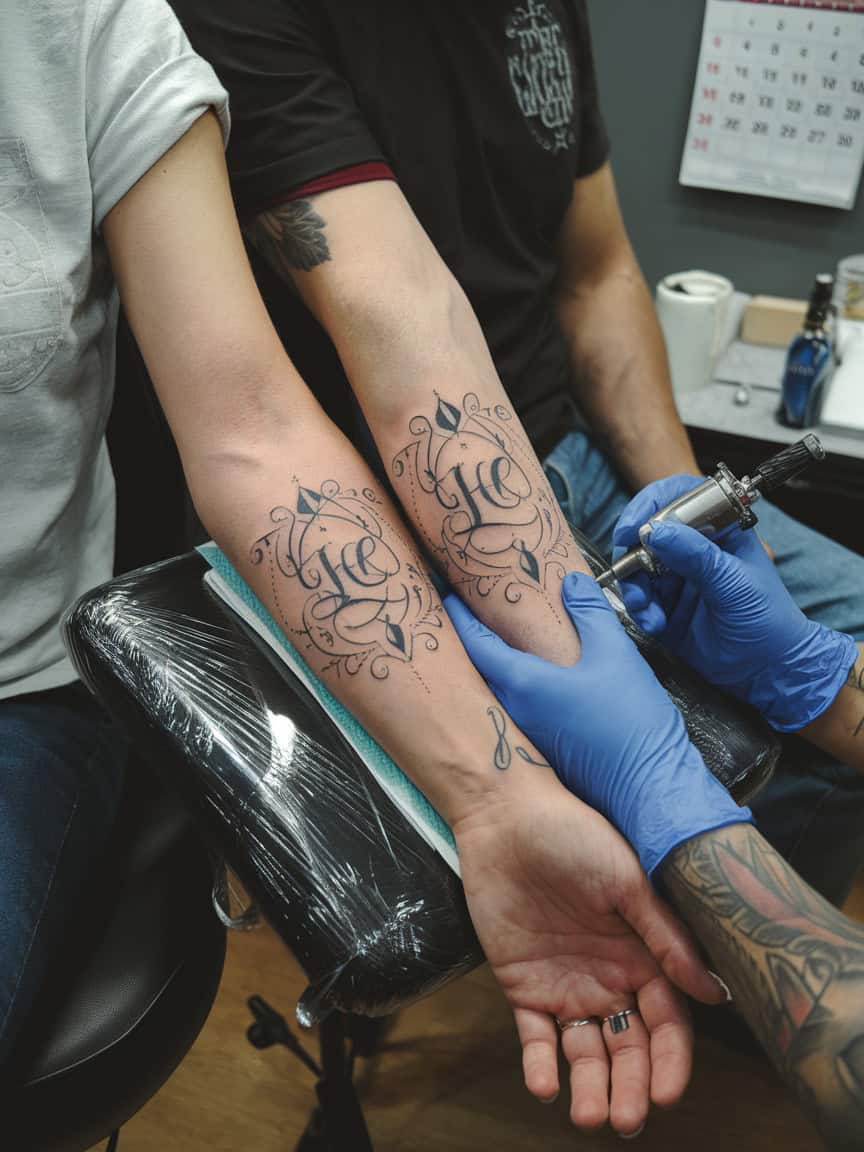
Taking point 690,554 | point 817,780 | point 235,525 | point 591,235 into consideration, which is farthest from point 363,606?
point 591,235

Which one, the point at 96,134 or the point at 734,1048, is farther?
the point at 734,1048

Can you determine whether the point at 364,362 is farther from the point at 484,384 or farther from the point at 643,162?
the point at 643,162

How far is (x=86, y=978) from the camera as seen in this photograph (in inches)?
32.8

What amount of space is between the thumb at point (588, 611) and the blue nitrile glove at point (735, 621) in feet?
0.25

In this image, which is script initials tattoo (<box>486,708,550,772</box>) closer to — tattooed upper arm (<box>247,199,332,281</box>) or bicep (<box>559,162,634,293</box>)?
tattooed upper arm (<box>247,199,332,281</box>)

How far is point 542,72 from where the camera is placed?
1.13 metres

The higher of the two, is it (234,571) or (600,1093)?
(234,571)

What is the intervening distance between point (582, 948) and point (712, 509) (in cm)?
40

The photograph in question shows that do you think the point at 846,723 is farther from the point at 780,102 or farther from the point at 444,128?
the point at 780,102

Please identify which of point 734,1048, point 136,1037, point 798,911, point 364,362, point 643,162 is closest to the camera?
point 798,911

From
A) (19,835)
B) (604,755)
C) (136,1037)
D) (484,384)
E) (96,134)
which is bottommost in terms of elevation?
(136,1037)

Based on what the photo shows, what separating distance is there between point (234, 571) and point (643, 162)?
1.21 meters

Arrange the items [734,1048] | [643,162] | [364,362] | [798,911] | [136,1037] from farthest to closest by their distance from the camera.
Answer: [643,162] < [734,1048] < [364,362] < [136,1037] < [798,911]

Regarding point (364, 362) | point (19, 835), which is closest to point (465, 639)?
point (364, 362)
